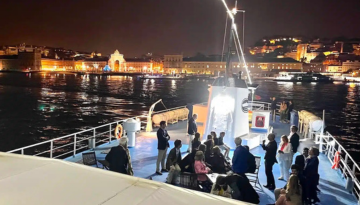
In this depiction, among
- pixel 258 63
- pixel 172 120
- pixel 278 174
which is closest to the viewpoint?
pixel 278 174

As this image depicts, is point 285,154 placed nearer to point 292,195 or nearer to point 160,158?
point 292,195

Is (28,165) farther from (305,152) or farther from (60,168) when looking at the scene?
(305,152)

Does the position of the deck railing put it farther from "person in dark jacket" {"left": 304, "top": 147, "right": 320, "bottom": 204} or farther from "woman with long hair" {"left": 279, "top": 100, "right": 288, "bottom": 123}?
"woman with long hair" {"left": 279, "top": 100, "right": 288, "bottom": 123}

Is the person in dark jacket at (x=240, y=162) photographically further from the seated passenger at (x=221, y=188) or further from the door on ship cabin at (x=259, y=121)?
the door on ship cabin at (x=259, y=121)

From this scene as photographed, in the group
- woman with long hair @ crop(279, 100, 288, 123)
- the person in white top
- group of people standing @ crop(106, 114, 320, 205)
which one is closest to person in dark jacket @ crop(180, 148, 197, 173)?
group of people standing @ crop(106, 114, 320, 205)

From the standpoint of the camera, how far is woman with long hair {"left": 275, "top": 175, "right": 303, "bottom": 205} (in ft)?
18.1

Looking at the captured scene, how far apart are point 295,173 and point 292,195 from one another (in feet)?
1.66

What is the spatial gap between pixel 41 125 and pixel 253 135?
91.0 feet

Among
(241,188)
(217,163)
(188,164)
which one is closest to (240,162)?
(217,163)

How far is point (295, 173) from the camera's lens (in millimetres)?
6012

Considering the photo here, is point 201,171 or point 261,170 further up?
point 201,171

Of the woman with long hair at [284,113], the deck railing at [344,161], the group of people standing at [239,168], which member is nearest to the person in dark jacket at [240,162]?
the group of people standing at [239,168]

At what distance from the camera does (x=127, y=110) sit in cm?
4756

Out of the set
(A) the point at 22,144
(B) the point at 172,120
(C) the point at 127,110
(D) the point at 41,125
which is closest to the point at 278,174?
(B) the point at 172,120
